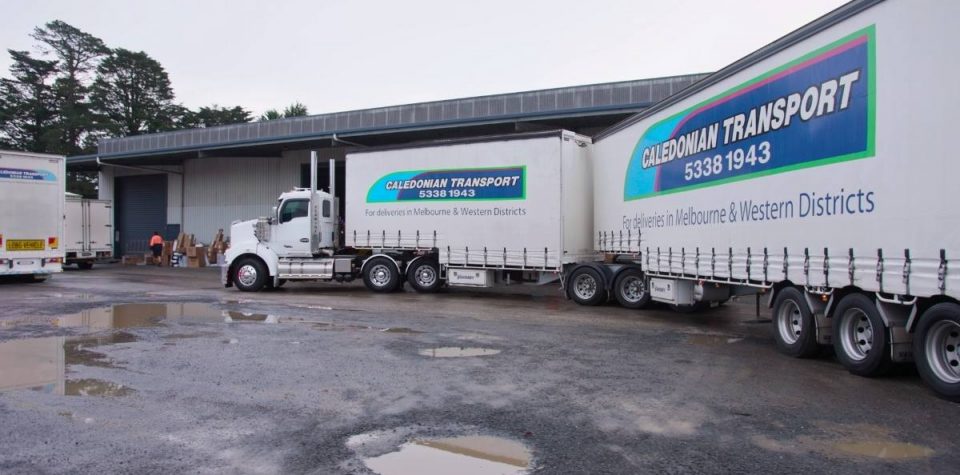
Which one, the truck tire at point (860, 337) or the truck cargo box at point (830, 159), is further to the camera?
the truck tire at point (860, 337)

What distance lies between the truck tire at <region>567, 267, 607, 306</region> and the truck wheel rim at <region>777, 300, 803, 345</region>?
5549 mm

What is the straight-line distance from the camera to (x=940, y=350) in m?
6.23

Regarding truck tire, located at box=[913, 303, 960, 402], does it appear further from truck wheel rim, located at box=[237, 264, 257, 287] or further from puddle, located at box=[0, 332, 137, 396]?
truck wheel rim, located at box=[237, 264, 257, 287]

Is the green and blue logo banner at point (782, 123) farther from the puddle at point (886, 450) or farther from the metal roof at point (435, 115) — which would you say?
the metal roof at point (435, 115)

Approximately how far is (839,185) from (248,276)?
14.9 m

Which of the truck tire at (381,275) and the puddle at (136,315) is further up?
the truck tire at (381,275)

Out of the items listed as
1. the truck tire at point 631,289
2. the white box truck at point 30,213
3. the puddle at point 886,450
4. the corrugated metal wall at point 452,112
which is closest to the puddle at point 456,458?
the puddle at point 886,450

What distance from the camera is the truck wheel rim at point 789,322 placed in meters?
8.36

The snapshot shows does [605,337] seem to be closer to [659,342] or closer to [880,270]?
[659,342]

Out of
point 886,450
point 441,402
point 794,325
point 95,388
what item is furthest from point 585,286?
point 95,388

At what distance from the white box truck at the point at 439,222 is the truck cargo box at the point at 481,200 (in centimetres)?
3

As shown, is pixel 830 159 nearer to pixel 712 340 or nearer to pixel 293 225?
pixel 712 340

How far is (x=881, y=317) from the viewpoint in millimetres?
6668

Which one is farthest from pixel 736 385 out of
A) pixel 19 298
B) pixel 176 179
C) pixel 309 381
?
pixel 176 179
